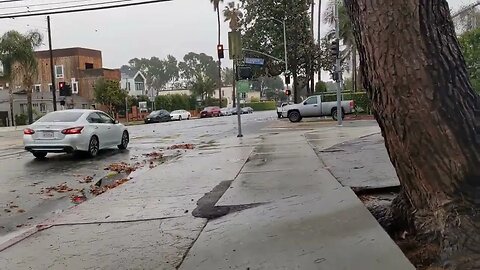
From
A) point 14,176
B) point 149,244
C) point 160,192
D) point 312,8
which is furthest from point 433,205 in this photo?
point 312,8

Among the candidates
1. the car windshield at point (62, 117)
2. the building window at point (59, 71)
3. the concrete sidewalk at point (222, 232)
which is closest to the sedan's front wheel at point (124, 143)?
the car windshield at point (62, 117)

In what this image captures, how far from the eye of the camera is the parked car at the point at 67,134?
46.1ft

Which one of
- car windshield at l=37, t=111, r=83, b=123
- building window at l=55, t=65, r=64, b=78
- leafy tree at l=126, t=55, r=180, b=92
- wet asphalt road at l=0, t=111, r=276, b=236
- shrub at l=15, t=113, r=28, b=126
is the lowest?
wet asphalt road at l=0, t=111, r=276, b=236

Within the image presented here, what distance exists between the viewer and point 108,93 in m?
54.5

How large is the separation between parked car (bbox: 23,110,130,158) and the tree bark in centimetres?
1159

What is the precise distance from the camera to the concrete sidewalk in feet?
13.8

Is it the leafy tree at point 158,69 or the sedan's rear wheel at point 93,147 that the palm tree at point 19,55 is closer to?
the sedan's rear wheel at point 93,147

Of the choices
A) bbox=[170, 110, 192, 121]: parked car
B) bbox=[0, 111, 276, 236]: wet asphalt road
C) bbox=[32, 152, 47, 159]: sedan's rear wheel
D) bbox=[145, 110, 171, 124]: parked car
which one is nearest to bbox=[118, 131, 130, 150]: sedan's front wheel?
bbox=[0, 111, 276, 236]: wet asphalt road

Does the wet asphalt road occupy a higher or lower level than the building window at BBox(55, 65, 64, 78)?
lower

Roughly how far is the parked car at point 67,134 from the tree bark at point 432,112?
38.0ft

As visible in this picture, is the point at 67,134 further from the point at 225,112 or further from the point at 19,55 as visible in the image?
the point at 225,112

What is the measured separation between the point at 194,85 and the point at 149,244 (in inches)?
3110

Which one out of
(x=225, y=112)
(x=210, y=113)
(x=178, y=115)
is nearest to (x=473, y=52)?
(x=178, y=115)

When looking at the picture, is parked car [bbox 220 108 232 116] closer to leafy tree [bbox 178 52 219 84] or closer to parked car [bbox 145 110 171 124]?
parked car [bbox 145 110 171 124]
